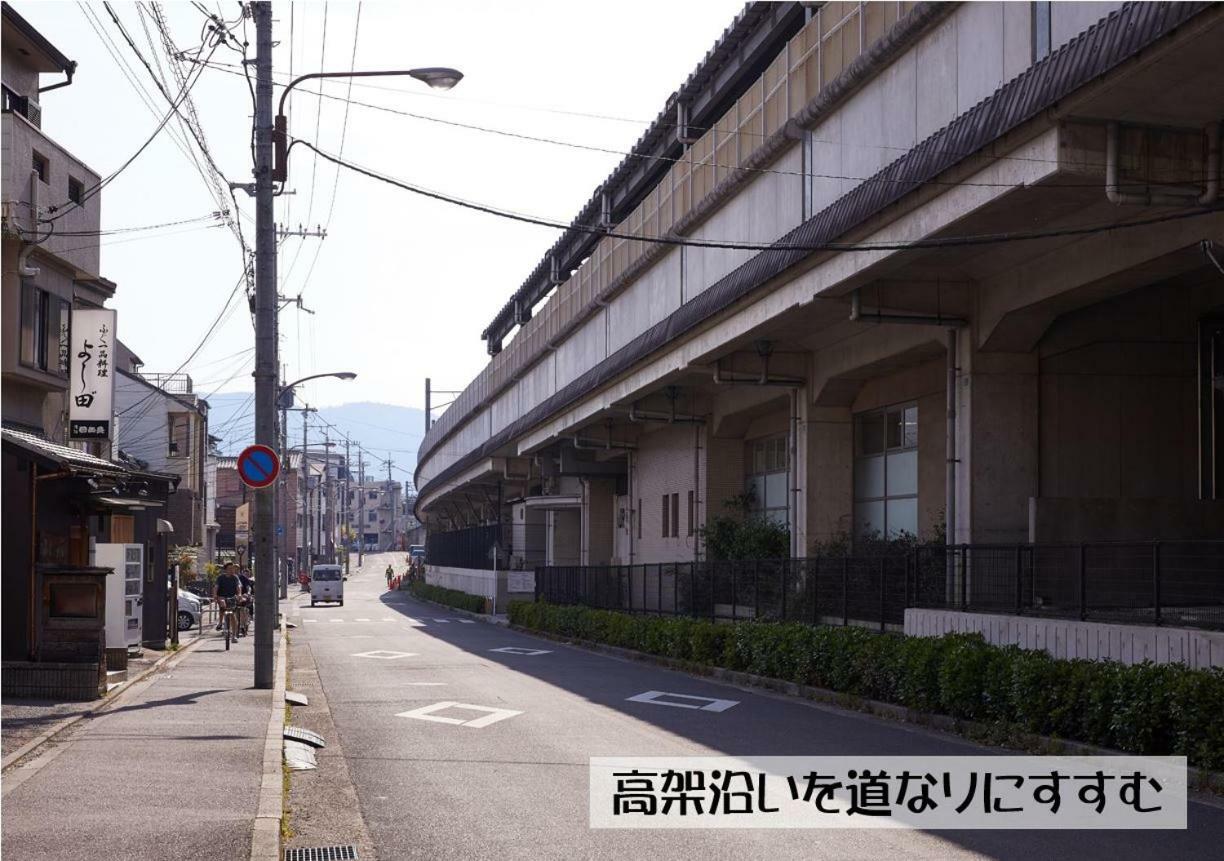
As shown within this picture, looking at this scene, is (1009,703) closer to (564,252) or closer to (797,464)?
(797,464)

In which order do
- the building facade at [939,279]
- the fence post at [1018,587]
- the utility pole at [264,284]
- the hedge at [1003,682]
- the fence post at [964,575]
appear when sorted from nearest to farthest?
the hedge at [1003,682]
the building facade at [939,279]
the fence post at [1018,587]
the fence post at [964,575]
the utility pole at [264,284]

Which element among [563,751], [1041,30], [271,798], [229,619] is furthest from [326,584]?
[271,798]

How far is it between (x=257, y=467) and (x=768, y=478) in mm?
18656

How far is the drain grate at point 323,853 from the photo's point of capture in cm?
911

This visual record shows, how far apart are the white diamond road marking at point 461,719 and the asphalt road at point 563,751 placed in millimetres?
129

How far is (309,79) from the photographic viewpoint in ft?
66.4

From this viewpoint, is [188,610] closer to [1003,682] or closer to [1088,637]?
[1003,682]

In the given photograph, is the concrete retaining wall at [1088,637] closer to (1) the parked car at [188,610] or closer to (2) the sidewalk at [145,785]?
(2) the sidewalk at [145,785]

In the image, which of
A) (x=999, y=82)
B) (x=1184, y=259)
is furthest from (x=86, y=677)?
(x=1184, y=259)

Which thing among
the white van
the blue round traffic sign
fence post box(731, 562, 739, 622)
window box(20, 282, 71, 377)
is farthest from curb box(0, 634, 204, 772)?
the white van

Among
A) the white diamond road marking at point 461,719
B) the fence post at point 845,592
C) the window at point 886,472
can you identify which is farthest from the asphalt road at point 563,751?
the window at point 886,472

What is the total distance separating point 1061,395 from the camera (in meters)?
21.9

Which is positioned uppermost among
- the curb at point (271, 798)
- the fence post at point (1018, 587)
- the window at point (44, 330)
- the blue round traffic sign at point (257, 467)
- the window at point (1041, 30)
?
the window at point (1041, 30)

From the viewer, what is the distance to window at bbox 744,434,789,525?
3447 centimetres
